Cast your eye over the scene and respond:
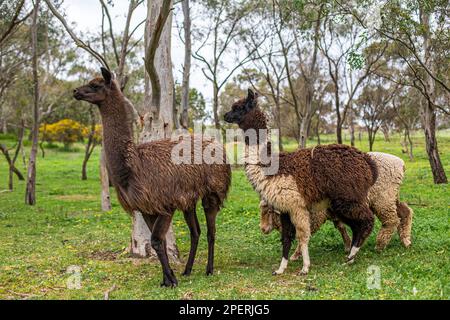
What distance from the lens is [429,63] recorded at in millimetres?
18641

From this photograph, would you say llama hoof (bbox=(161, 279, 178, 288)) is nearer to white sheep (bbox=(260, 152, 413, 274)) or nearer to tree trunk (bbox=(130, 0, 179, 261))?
tree trunk (bbox=(130, 0, 179, 261))

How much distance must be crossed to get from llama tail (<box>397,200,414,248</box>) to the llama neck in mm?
4641

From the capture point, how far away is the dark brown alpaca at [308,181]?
7.86 meters

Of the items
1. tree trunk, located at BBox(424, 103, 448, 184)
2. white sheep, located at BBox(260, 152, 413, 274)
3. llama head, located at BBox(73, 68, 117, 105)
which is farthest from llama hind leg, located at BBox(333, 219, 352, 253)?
tree trunk, located at BBox(424, 103, 448, 184)

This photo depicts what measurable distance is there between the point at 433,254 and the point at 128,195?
4578 millimetres

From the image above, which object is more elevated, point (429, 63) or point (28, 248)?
point (429, 63)

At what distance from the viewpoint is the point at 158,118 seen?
30.5 ft

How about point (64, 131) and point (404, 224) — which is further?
point (64, 131)

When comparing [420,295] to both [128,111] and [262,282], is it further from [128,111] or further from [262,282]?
[128,111]

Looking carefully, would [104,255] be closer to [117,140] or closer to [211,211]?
[211,211]

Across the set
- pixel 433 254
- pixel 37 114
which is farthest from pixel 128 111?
pixel 37 114

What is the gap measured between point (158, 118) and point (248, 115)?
1.97 m

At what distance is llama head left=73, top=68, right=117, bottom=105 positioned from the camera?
7.43 metres

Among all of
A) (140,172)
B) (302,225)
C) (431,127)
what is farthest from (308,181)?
(431,127)
